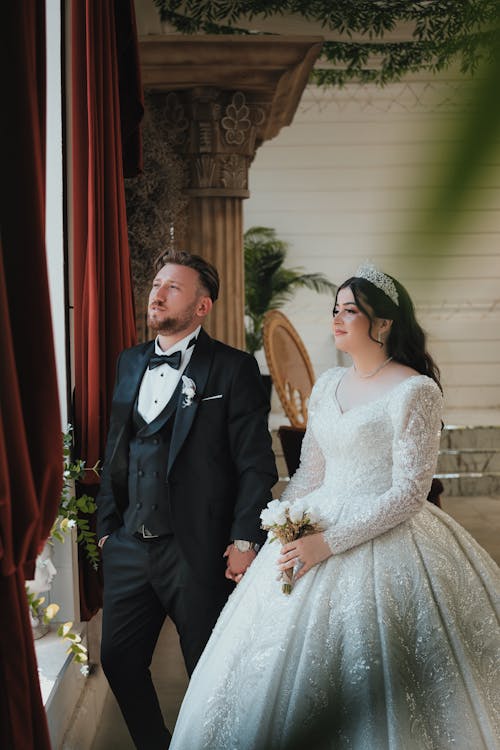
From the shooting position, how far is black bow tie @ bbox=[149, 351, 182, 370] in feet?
7.92

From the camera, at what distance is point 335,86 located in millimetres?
8844

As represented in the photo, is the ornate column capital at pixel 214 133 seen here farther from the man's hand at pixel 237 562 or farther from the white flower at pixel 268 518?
the white flower at pixel 268 518

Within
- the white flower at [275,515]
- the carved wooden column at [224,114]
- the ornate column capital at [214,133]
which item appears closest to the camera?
the white flower at [275,515]

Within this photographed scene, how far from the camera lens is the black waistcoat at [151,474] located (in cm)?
236

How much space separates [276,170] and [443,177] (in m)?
9.67

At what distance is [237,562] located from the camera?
7.82ft

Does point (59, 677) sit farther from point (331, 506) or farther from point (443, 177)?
point (443, 177)

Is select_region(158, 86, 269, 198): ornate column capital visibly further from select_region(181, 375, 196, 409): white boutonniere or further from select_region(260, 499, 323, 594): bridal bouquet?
select_region(260, 499, 323, 594): bridal bouquet

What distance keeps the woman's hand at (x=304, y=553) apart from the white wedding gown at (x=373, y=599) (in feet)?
0.08

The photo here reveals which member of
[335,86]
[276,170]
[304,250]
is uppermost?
[335,86]

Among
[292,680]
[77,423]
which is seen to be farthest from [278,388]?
[292,680]

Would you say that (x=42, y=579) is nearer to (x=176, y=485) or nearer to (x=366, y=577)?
(x=176, y=485)

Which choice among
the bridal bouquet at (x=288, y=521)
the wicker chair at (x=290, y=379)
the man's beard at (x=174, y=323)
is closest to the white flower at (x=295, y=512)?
the bridal bouquet at (x=288, y=521)

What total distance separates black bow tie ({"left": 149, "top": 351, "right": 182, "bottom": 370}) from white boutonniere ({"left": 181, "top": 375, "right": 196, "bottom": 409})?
0.06 metres
